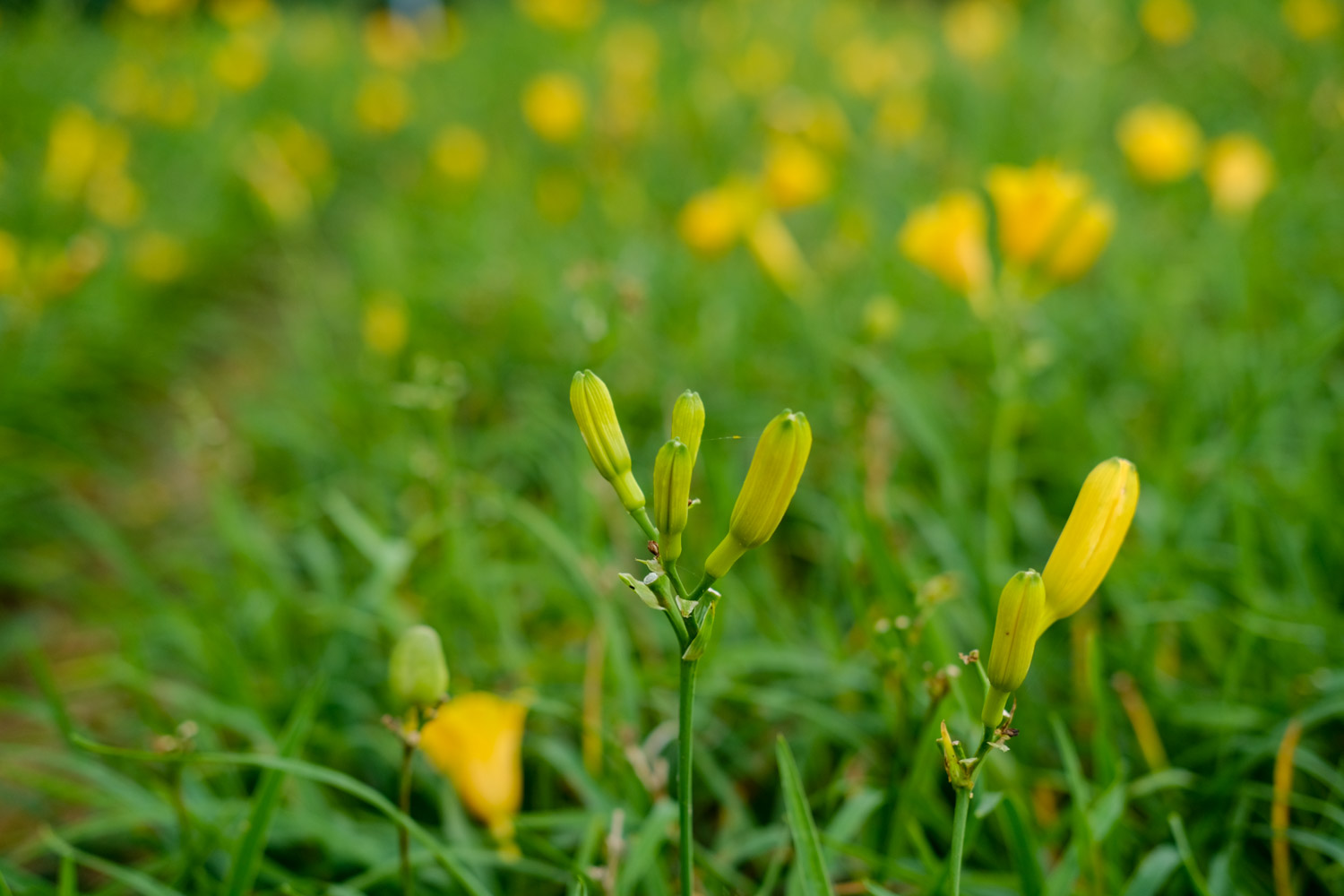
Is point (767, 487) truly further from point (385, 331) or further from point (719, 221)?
point (385, 331)

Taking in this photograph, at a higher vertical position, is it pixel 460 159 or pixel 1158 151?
pixel 1158 151

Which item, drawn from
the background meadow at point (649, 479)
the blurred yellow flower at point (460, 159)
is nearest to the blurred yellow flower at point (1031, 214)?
the background meadow at point (649, 479)

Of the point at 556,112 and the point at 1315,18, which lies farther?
the point at 1315,18

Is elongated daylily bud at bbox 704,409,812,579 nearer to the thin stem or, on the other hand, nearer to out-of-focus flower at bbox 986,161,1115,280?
the thin stem

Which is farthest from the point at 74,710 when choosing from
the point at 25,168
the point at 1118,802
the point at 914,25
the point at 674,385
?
the point at 914,25

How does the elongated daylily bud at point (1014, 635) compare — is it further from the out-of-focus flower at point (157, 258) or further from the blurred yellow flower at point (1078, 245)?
the out-of-focus flower at point (157, 258)

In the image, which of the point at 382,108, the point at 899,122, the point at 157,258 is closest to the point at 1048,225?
the point at 899,122
